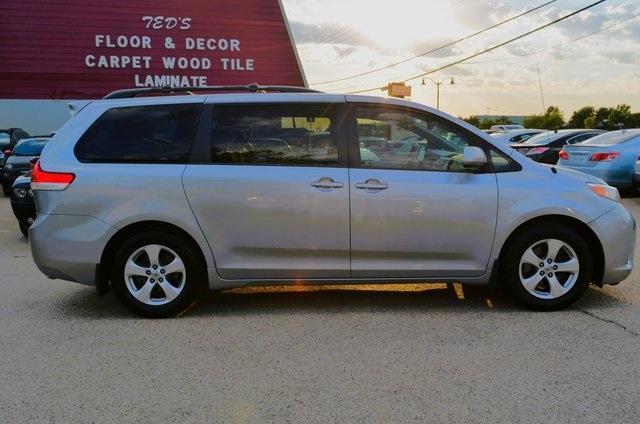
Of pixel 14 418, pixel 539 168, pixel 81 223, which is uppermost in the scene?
pixel 539 168

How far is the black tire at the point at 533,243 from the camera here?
4.67m

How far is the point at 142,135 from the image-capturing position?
15.7ft

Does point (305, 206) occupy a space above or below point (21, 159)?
below

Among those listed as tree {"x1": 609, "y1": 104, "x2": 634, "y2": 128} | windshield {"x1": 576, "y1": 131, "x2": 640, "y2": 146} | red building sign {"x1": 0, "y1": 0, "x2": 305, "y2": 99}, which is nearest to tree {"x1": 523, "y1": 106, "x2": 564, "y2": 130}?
tree {"x1": 609, "y1": 104, "x2": 634, "y2": 128}

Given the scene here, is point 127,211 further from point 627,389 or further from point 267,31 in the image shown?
point 267,31

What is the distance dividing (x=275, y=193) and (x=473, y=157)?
154 cm

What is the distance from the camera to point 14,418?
315cm

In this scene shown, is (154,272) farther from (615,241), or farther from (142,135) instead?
(615,241)

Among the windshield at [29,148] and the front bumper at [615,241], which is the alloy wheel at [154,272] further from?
the windshield at [29,148]

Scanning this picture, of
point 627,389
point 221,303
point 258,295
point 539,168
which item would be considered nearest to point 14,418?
point 221,303

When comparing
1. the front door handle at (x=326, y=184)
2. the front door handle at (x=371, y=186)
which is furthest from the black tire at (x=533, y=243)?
the front door handle at (x=326, y=184)

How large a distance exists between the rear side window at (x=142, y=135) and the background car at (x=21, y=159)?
24.0ft

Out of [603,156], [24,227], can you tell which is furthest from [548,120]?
[24,227]

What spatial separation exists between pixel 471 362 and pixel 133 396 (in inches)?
81.6
